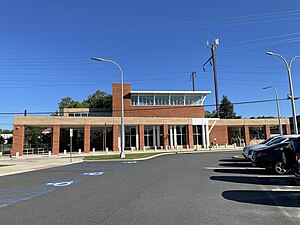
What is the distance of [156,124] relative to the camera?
149 ft

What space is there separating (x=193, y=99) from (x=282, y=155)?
141 ft

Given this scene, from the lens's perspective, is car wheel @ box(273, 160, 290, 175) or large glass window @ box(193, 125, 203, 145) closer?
car wheel @ box(273, 160, 290, 175)

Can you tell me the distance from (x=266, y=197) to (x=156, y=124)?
3850cm

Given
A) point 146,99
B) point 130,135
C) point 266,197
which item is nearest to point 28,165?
point 266,197

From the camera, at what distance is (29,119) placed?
128 feet

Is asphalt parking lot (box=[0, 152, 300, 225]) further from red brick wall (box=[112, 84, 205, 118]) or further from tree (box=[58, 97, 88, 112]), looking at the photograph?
tree (box=[58, 97, 88, 112])

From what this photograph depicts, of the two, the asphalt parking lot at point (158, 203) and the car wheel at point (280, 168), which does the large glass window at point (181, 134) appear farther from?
the asphalt parking lot at point (158, 203)

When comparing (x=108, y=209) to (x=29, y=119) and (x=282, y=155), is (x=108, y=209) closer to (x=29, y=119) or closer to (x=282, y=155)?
(x=282, y=155)

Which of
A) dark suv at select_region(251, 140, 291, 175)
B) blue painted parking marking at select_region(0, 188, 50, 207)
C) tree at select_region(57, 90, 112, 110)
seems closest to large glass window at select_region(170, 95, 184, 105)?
tree at select_region(57, 90, 112, 110)

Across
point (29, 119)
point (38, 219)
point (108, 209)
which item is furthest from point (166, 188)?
point (29, 119)

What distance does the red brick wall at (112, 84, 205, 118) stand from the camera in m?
50.6

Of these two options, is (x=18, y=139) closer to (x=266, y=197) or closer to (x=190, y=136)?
(x=190, y=136)

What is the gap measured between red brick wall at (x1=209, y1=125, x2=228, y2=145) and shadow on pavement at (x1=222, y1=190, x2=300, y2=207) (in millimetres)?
43918

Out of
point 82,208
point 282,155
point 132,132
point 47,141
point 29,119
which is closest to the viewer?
point 82,208
